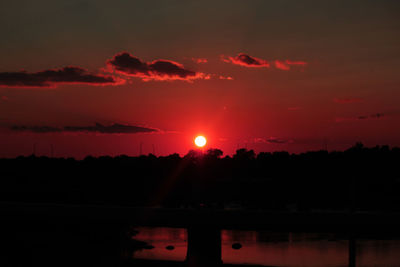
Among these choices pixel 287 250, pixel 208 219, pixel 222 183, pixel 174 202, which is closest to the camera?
pixel 208 219

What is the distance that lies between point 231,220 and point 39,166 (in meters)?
131

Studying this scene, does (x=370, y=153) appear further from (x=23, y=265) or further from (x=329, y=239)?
(x=23, y=265)

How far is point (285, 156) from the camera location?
632 feet

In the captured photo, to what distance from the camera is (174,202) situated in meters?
125

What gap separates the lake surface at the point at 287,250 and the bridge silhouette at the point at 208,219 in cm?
797

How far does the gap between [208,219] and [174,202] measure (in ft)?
285

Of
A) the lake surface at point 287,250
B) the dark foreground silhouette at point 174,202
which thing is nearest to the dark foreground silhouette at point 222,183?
the dark foreground silhouette at point 174,202

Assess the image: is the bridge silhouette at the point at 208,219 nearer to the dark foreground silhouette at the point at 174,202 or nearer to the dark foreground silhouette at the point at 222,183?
the dark foreground silhouette at the point at 174,202

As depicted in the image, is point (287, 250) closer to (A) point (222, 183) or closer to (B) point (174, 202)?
(B) point (174, 202)

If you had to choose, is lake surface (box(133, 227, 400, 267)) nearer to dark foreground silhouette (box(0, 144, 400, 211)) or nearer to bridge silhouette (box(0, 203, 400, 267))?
bridge silhouette (box(0, 203, 400, 267))

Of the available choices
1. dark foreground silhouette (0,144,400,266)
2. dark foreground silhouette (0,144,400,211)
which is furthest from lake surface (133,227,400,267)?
dark foreground silhouette (0,144,400,211)

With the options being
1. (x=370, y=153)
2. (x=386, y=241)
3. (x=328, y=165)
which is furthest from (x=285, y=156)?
(x=386, y=241)

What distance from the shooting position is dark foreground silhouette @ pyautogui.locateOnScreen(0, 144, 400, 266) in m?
38.4

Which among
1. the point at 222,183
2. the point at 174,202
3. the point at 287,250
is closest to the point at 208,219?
the point at 287,250
